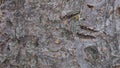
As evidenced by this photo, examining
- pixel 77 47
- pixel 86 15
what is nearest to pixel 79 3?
pixel 86 15

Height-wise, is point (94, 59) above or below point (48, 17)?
below

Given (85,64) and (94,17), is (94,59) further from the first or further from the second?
(94,17)

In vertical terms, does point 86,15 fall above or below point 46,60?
above

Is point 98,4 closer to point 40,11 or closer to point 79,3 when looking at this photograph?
point 79,3

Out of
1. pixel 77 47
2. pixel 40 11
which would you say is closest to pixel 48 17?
pixel 40 11

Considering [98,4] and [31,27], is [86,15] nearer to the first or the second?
[98,4]
